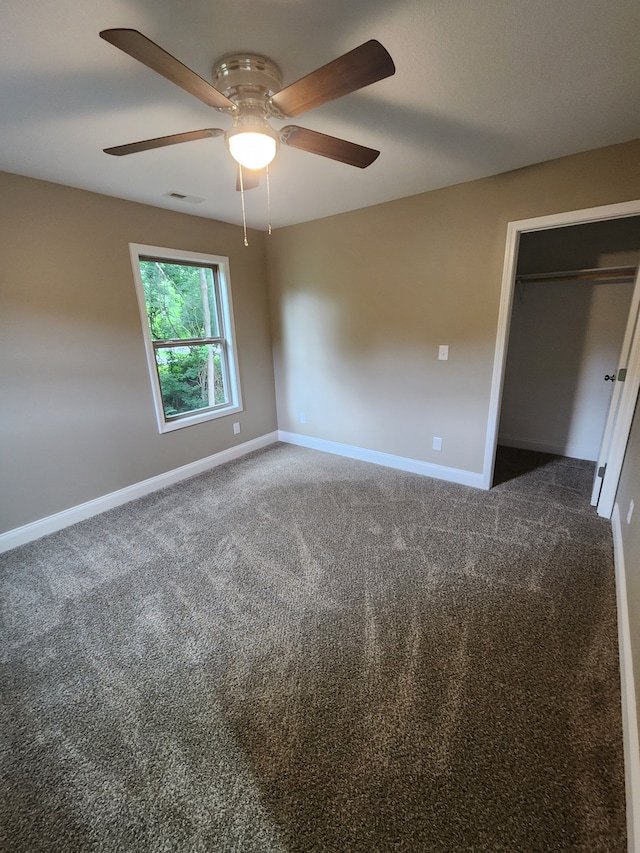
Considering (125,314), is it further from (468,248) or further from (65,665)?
(468,248)

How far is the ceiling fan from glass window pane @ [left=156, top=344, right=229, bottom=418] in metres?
1.99

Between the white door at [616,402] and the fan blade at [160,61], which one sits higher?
the fan blade at [160,61]

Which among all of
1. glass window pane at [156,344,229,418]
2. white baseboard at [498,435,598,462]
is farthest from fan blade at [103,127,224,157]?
white baseboard at [498,435,598,462]

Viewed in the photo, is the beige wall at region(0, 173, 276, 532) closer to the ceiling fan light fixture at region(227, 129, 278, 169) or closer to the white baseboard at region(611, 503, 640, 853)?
the ceiling fan light fixture at region(227, 129, 278, 169)

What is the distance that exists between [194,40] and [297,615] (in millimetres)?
2475

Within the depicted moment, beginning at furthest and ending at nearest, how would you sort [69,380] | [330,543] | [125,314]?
1. [125,314]
2. [69,380]
3. [330,543]

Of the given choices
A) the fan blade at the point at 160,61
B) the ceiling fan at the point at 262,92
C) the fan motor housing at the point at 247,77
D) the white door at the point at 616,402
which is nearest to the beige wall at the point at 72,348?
the ceiling fan at the point at 262,92

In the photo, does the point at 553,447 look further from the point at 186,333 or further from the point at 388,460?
the point at 186,333

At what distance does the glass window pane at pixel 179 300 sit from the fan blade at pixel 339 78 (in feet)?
7.23

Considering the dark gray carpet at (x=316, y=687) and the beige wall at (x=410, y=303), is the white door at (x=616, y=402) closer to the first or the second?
the dark gray carpet at (x=316, y=687)

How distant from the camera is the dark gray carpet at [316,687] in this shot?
1.10 m

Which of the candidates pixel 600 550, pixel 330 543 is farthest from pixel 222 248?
pixel 600 550

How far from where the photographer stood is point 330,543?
2.45 metres

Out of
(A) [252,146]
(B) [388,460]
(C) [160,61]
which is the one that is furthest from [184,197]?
(B) [388,460]
